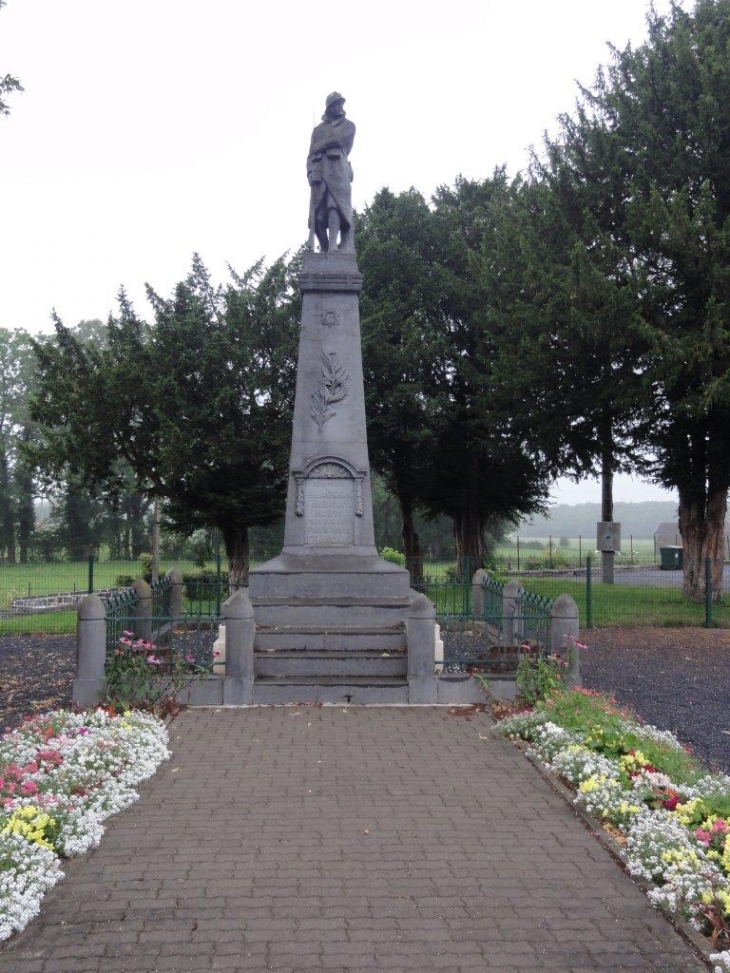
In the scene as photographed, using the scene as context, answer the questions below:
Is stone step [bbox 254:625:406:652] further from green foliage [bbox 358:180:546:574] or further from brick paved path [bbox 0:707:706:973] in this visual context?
green foliage [bbox 358:180:546:574]

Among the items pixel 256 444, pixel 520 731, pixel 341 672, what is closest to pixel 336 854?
pixel 520 731

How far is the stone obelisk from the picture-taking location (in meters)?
11.4

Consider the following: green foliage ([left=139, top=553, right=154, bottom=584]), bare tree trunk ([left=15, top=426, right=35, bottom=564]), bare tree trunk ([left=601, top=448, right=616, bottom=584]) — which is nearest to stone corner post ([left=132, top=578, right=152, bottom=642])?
green foliage ([left=139, top=553, right=154, bottom=584])

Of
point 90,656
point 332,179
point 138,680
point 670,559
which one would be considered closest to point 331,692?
point 138,680

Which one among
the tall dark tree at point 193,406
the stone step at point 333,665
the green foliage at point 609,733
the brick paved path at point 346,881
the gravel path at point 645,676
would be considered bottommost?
the gravel path at point 645,676

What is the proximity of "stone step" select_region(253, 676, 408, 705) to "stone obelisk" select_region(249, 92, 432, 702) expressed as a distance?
0.33m

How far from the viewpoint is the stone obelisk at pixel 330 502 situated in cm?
1137

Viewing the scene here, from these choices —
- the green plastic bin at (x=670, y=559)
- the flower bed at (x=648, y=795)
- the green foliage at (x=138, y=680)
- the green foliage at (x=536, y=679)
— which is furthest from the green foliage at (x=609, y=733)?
the green plastic bin at (x=670, y=559)

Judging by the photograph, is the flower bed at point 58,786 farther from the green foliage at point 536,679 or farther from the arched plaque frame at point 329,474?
the arched plaque frame at point 329,474

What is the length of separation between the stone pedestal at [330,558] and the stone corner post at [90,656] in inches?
72.2

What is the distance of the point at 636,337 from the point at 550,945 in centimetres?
1737

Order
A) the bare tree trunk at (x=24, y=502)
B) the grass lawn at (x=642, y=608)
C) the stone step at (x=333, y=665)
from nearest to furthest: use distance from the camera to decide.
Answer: the stone step at (x=333, y=665)
the grass lawn at (x=642, y=608)
the bare tree trunk at (x=24, y=502)

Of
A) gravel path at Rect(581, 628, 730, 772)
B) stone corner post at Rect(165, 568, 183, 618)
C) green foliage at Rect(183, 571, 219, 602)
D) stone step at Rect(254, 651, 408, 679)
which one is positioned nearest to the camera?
gravel path at Rect(581, 628, 730, 772)

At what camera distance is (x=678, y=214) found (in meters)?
18.9
